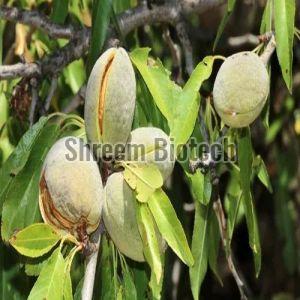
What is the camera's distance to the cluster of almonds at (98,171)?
979 millimetres

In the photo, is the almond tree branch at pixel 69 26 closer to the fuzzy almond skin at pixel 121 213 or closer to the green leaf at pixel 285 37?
the green leaf at pixel 285 37

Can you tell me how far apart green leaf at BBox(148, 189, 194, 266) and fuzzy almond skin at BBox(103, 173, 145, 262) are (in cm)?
3

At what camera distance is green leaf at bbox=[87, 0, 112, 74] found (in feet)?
3.92

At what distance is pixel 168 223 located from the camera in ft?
3.25

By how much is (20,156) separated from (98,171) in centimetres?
23

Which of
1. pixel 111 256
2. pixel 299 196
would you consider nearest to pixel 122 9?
pixel 111 256

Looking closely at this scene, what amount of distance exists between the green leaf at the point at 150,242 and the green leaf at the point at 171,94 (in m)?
0.15

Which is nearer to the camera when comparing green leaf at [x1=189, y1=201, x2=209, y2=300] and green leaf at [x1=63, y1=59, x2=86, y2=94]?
green leaf at [x1=189, y1=201, x2=209, y2=300]

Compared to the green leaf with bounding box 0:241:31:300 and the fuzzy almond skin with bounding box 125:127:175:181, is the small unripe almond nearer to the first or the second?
the fuzzy almond skin with bounding box 125:127:175:181

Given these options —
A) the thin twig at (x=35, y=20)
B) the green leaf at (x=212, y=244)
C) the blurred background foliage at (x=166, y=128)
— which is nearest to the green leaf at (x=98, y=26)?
the blurred background foliage at (x=166, y=128)

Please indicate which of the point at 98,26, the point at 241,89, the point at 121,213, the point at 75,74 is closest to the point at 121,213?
the point at 121,213

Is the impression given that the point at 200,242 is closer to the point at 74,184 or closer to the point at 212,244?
the point at 212,244

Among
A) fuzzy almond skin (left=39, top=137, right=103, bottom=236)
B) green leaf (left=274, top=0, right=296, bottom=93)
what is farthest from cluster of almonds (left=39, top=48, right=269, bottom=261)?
green leaf (left=274, top=0, right=296, bottom=93)

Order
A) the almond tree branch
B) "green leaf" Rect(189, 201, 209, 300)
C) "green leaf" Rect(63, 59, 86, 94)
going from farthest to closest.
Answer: "green leaf" Rect(63, 59, 86, 94) < the almond tree branch < "green leaf" Rect(189, 201, 209, 300)
